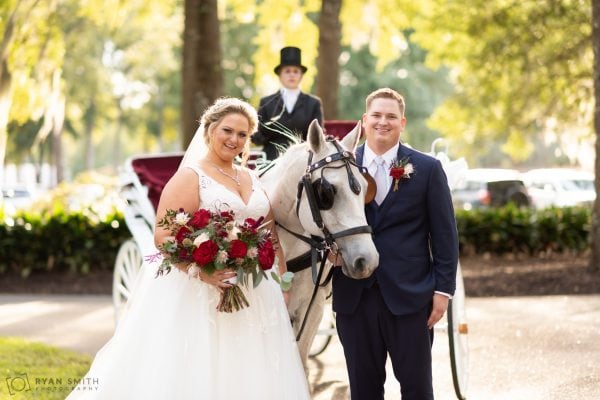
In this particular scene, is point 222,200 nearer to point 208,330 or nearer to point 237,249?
point 237,249

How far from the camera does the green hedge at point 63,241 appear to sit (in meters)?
13.4

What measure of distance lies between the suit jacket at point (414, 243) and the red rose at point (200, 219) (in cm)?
84

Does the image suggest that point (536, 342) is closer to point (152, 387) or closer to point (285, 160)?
point (285, 160)

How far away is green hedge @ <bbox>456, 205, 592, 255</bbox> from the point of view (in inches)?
573

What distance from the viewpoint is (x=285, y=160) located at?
5.11 m

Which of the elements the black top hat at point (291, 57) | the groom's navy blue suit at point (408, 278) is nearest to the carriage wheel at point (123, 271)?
the black top hat at point (291, 57)

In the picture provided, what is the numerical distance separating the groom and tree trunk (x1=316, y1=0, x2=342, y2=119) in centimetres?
1013

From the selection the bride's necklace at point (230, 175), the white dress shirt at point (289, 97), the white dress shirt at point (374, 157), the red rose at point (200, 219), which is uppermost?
the white dress shirt at point (289, 97)

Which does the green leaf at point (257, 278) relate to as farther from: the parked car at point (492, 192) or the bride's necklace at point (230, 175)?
the parked car at point (492, 192)

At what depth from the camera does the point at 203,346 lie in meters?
4.49

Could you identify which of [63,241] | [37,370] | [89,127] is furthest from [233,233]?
[89,127]

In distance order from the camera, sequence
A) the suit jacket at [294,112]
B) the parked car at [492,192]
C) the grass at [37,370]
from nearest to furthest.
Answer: the grass at [37,370] → the suit jacket at [294,112] → the parked car at [492,192]

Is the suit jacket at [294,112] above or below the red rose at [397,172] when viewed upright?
above

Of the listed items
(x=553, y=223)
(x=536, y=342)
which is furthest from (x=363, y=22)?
(x=536, y=342)
